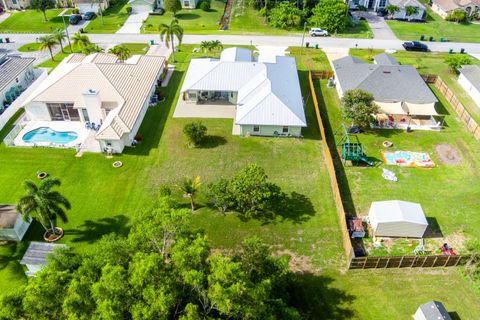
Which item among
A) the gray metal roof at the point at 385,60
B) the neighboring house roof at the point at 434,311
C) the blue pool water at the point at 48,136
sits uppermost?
the gray metal roof at the point at 385,60

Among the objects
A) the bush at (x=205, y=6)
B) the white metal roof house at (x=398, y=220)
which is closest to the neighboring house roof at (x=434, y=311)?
the white metal roof house at (x=398, y=220)

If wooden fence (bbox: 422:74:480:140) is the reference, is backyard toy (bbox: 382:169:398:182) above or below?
below

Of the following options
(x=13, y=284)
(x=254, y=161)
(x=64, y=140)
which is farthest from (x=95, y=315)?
(x=64, y=140)

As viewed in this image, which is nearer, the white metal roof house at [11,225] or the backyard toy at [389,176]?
the white metal roof house at [11,225]

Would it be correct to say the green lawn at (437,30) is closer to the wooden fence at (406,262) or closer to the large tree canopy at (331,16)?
the large tree canopy at (331,16)

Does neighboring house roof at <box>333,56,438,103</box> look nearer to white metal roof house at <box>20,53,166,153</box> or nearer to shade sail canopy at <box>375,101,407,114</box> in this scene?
shade sail canopy at <box>375,101,407,114</box>

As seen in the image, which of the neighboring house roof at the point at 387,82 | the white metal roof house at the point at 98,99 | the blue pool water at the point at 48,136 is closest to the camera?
the white metal roof house at the point at 98,99

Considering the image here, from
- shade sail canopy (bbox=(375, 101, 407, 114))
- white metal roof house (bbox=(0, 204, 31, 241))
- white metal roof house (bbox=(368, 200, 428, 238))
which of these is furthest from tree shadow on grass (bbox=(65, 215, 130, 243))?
shade sail canopy (bbox=(375, 101, 407, 114))
